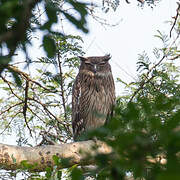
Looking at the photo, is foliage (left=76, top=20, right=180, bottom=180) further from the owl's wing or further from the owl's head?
the owl's head

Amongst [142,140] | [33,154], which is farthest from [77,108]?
[142,140]

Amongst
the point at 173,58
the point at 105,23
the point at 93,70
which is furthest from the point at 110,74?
the point at 173,58

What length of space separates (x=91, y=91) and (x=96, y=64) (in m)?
0.47

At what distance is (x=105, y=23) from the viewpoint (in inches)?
137

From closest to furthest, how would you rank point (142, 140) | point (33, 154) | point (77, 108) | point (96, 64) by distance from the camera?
point (142, 140) → point (33, 154) → point (77, 108) → point (96, 64)

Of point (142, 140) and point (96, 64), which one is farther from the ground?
point (96, 64)

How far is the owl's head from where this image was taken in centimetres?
464

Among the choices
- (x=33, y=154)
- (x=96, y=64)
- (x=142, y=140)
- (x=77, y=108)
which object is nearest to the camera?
(x=142, y=140)

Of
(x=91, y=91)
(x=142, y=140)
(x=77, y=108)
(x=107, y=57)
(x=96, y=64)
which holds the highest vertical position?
(x=107, y=57)

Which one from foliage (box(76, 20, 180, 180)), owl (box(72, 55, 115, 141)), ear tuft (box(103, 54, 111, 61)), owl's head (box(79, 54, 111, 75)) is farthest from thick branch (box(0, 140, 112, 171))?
ear tuft (box(103, 54, 111, 61))

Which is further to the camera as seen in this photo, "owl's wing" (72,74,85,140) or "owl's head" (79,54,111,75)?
"owl's head" (79,54,111,75)

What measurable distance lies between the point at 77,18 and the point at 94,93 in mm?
3545

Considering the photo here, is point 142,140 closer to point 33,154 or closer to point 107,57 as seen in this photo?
point 33,154

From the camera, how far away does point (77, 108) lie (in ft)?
14.0
